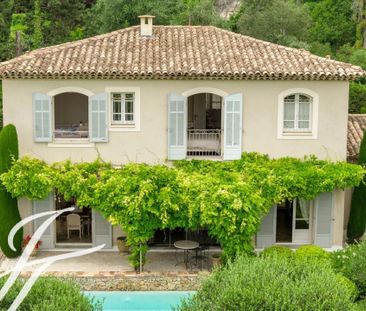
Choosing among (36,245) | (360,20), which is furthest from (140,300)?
(360,20)

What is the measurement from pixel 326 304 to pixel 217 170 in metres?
10.2

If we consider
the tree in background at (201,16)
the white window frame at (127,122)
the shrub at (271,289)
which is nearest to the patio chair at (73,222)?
the white window frame at (127,122)

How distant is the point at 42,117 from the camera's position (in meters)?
24.3

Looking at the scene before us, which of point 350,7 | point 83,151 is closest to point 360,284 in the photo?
point 83,151

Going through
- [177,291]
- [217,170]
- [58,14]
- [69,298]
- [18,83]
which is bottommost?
[177,291]

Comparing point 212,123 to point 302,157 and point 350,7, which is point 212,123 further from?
point 350,7

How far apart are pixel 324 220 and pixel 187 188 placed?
6.65m

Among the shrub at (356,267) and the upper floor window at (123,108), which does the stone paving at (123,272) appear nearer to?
the shrub at (356,267)

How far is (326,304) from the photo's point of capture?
14469mm

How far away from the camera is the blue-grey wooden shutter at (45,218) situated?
2500cm

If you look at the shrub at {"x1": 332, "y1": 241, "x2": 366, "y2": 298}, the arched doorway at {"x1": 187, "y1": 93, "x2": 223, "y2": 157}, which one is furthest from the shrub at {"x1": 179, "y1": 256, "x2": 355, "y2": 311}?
the arched doorway at {"x1": 187, "y1": 93, "x2": 223, "y2": 157}

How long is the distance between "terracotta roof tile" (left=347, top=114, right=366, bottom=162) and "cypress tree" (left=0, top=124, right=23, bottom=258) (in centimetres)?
1416

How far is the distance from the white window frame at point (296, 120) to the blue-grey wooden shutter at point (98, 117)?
6957mm

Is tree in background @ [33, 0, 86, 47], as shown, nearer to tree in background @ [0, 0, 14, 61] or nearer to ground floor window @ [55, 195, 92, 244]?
tree in background @ [0, 0, 14, 61]
